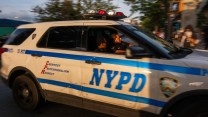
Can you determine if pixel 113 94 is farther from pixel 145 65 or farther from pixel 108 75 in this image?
pixel 145 65

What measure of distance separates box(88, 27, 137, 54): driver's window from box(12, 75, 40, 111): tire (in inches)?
→ 57.6

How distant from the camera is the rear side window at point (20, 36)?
19.2 ft

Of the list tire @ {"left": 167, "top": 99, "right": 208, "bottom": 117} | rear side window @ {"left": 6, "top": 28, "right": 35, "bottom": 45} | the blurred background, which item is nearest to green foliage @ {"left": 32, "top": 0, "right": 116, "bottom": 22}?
the blurred background

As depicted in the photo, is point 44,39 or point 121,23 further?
point 44,39

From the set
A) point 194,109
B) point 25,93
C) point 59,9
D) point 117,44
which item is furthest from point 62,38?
point 59,9

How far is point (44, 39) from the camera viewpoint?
18.1ft

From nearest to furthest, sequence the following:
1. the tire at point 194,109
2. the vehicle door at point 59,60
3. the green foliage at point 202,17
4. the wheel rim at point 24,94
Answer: the tire at point 194,109 < the vehicle door at point 59,60 < the wheel rim at point 24,94 < the green foliage at point 202,17

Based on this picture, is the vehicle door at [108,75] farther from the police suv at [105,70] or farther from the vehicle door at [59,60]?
the vehicle door at [59,60]

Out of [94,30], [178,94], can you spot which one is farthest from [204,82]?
[94,30]

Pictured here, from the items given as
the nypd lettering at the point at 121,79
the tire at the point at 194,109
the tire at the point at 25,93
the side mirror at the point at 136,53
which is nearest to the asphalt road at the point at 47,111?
the tire at the point at 25,93

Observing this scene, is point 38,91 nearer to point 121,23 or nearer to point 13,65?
point 13,65

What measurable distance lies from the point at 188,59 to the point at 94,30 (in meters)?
1.58

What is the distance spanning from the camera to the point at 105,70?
14.9ft

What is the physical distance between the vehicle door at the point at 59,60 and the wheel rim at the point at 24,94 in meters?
0.47
